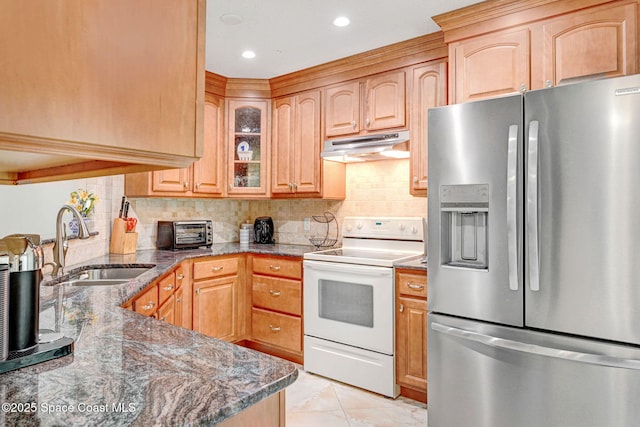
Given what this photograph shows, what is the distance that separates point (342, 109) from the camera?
3236mm

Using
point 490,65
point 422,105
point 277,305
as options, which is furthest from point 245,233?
point 490,65

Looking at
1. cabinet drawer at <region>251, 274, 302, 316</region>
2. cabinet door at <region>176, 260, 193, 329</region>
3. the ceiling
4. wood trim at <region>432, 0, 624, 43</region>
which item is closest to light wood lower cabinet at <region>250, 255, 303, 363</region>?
cabinet drawer at <region>251, 274, 302, 316</region>

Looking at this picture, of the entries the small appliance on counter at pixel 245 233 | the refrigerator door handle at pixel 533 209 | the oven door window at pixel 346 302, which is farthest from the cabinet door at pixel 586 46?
the small appliance on counter at pixel 245 233

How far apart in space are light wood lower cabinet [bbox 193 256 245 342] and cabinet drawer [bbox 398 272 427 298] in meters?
1.45

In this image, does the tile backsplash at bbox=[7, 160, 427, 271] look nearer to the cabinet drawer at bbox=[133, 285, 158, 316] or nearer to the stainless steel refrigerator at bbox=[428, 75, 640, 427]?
the cabinet drawer at bbox=[133, 285, 158, 316]

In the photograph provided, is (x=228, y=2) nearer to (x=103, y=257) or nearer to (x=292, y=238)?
(x=103, y=257)

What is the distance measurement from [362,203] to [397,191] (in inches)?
13.5

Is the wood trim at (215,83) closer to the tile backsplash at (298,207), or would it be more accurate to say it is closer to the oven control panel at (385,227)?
the tile backsplash at (298,207)

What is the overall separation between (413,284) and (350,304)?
498mm

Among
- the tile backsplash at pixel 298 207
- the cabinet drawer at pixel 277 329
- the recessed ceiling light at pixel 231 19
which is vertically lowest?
the cabinet drawer at pixel 277 329

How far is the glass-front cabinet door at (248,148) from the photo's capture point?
12.0ft

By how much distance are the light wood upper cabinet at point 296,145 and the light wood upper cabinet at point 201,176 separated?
0.48 m

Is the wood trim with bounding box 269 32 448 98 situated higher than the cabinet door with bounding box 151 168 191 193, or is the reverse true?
the wood trim with bounding box 269 32 448 98

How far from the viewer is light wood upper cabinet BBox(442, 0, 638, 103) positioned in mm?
1992
